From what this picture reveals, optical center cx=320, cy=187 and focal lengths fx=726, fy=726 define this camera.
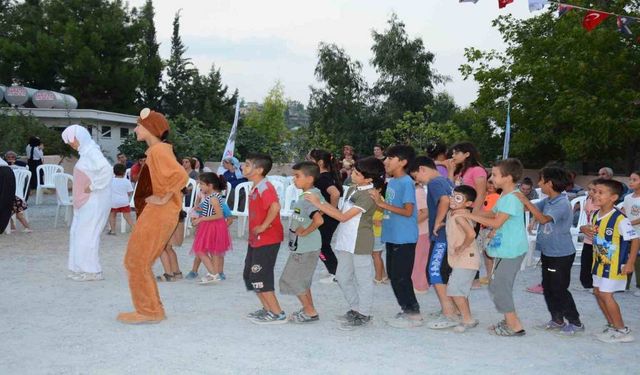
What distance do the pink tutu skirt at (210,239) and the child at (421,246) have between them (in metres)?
2.02

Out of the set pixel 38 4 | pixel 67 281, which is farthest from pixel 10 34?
pixel 67 281

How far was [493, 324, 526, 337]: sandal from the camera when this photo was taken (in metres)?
5.65

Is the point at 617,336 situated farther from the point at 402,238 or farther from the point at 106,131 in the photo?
the point at 106,131

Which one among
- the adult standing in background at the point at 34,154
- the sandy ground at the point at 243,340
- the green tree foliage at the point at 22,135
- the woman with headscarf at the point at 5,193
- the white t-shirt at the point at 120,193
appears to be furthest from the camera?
the green tree foliage at the point at 22,135

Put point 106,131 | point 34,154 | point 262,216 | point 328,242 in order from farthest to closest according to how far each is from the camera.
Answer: point 106,131, point 34,154, point 328,242, point 262,216

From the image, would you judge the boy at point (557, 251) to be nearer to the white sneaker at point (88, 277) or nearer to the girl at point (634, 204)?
the girl at point (634, 204)

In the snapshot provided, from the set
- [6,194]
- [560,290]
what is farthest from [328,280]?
[6,194]

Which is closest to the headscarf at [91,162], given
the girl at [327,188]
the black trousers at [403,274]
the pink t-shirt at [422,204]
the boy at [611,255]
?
the girl at [327,188]

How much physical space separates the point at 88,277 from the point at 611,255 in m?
5.19

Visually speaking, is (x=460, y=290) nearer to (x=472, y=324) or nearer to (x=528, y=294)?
(x=472, y=324)

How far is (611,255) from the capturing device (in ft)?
18.4

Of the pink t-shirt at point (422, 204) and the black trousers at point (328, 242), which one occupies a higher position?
the pink t-shirt at point (422, 204)

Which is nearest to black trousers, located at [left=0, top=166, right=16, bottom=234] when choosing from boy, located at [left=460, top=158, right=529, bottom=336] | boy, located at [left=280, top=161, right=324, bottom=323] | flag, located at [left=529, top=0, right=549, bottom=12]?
boy, located at [left=280, top=161, right=324, bottom=323]

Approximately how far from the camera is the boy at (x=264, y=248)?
579cm
